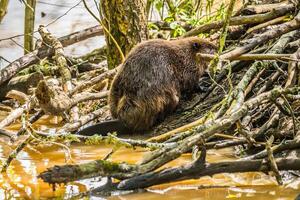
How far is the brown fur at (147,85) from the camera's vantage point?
507cm

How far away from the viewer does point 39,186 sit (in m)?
3.63

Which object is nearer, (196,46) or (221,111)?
(221,111)

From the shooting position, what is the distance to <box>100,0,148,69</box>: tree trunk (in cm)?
578

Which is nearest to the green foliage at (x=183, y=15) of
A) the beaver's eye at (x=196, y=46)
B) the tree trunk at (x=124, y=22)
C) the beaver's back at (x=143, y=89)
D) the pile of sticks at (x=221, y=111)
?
the pile of sticks at (x=221, y=111)

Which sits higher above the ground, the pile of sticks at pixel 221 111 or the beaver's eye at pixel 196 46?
the beaver's eye at pixel 196 46

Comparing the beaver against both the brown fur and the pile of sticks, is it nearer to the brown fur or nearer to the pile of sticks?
the brown fur

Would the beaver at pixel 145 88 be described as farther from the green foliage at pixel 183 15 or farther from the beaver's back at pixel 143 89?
the green foliage at pixel 183 15

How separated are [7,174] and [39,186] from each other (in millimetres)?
413

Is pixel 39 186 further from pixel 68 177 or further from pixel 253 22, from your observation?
pixel 253 22

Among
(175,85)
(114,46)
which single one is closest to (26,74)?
(114,46)

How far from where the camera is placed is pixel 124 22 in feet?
19.1

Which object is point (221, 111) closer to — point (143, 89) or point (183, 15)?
point (143, 89)

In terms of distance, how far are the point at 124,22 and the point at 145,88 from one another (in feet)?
3.26

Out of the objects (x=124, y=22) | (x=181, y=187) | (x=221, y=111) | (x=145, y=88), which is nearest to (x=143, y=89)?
(x=145, y=88)
